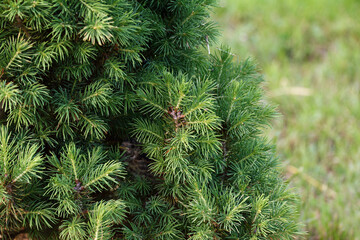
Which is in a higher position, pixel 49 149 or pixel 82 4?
pixel 82 4

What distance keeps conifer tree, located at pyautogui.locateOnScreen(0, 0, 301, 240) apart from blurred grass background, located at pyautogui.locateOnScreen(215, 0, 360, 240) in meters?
1.06

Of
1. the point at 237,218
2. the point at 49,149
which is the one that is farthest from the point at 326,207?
the point at 49,149

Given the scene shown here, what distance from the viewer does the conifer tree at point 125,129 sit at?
1.44 metres

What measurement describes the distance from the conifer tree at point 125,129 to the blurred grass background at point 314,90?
1064mm

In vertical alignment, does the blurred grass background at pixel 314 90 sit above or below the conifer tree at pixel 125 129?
below

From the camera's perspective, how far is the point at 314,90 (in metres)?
4.21

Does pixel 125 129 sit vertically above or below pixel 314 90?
above

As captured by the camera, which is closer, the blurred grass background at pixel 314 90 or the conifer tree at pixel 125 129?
the conifer tree at pixel 125 129

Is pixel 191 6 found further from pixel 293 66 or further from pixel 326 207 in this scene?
pixel 293 66

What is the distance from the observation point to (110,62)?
1.51 m

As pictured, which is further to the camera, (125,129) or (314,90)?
(314,90)

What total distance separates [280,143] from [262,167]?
6.66ft

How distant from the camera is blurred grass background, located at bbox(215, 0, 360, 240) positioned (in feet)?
9.92

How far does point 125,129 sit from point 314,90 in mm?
3009
